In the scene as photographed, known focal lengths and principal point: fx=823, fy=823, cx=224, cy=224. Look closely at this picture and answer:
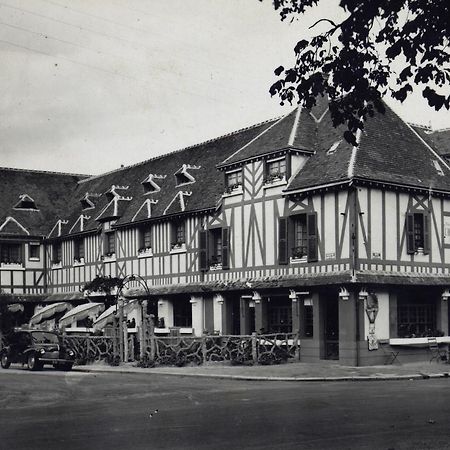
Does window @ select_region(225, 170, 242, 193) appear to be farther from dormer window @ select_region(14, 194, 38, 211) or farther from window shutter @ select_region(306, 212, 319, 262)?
dormer window @ select_region(14, 194, 38, 211)

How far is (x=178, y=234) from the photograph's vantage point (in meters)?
35.8

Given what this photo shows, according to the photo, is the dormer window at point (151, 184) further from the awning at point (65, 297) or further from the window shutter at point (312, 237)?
the window shutter at point (312, 237)

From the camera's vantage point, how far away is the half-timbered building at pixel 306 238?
27.5 meters

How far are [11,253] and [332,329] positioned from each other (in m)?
22.8

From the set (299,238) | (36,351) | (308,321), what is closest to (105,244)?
(36,351)

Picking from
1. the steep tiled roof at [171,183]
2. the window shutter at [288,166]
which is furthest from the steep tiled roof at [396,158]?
the steep tiled roof at [171,183]

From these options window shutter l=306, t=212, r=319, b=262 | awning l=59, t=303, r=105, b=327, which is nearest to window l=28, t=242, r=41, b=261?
awning l=59, t=303, r=105, b=327

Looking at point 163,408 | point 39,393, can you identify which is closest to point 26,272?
point 39,393

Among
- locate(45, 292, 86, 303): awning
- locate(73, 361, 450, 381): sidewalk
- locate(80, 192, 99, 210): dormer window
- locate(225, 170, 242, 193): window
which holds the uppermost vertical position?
locate(80, 192, 99, 210): dormer window

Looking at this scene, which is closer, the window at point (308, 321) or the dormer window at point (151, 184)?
the window at point (308, 321)

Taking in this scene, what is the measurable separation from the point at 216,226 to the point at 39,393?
15281 millimetres

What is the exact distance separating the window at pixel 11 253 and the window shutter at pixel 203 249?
51.3ft

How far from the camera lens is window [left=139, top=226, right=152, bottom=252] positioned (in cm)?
3750

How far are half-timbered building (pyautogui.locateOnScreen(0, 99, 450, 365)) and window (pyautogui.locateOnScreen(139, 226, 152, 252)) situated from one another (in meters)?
0.06
